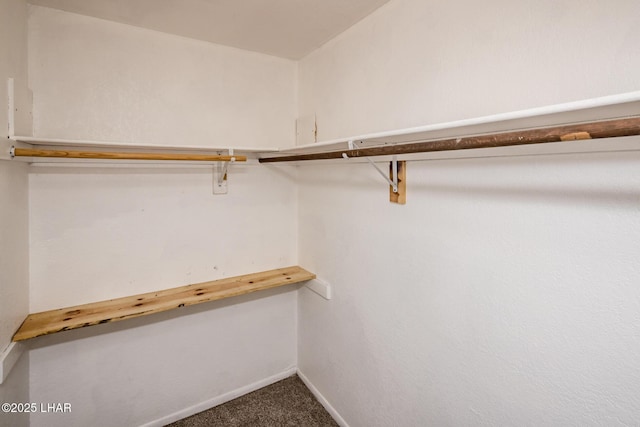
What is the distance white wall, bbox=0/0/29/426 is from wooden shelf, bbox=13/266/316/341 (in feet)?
0.31

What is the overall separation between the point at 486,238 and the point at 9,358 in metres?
1.87

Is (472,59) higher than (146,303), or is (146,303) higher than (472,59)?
(472,59)

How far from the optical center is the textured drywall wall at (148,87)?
1462mm

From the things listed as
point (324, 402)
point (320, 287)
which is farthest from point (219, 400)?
point (320, 287)

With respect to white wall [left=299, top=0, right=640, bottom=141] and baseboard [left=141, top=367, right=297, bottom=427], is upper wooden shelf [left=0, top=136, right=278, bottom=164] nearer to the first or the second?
white wall [left=299, top=0, right=640, bottom=141]

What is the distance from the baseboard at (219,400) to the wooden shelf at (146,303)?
0.77 meters

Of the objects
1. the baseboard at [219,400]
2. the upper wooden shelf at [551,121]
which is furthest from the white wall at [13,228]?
the upper wooden shelf at [551,121]

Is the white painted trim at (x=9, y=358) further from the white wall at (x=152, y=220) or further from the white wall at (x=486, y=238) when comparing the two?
the white wall at (x=486, y=238)

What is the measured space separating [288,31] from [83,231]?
5.05ft

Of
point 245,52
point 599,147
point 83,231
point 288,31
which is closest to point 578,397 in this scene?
point 599,147

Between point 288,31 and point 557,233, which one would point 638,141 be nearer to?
point 557,233

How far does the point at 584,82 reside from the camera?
31.5 inches

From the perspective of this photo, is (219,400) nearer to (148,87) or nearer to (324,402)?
(324,402)

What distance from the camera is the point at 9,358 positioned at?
1190 mm
